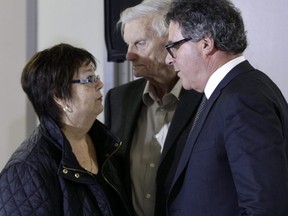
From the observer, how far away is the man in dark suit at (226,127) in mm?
1000

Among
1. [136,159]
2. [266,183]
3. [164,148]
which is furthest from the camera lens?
[136,159]

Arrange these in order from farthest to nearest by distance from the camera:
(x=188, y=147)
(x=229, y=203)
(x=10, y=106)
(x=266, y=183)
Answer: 1. (x=10, y=106)
2. (x=188, y=147)
3. (x=229, y=203)
4. (x=266, y=183)

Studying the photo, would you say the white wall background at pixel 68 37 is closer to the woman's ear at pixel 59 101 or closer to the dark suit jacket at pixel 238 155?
the dark suit jacket at pixel 238 155

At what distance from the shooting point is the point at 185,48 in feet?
4.02

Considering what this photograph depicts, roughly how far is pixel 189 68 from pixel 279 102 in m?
0.26

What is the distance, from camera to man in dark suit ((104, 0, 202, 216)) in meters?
1.60

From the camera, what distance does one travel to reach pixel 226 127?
3.47ft

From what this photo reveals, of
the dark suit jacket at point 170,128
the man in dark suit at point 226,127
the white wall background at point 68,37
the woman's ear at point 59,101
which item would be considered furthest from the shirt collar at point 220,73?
the white wall background at point 68,37

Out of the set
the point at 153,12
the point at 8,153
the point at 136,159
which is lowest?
the point at 8,153

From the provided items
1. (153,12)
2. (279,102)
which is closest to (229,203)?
(279,102)

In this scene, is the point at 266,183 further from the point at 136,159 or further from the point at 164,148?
the point at 136,159

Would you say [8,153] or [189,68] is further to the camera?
[8,153]

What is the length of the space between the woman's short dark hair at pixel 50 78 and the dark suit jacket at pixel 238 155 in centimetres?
43

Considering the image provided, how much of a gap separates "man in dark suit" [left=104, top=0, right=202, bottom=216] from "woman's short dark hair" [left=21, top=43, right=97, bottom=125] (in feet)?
1.14
